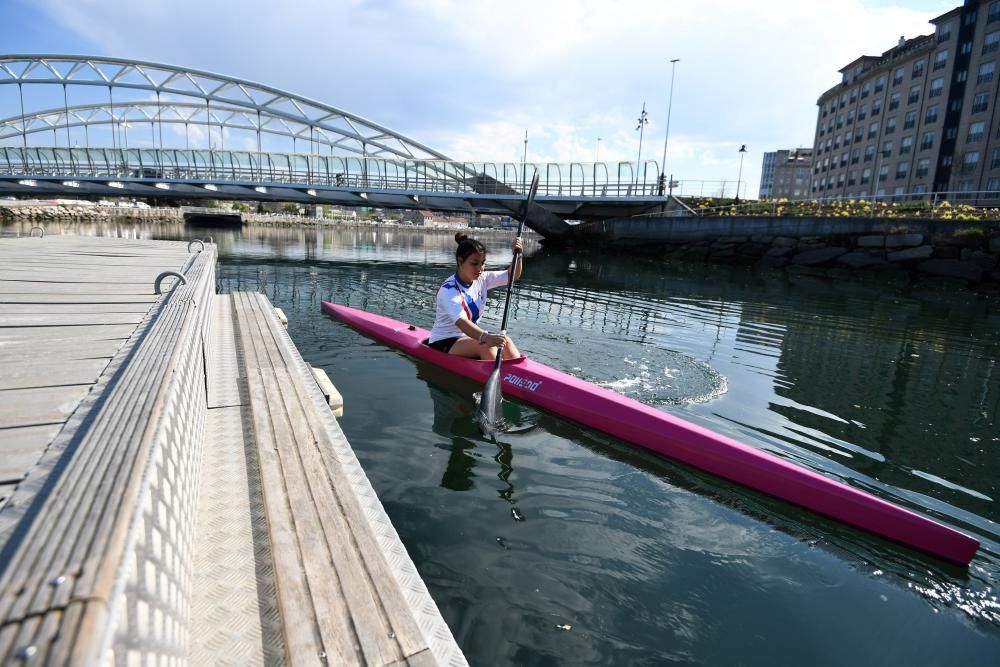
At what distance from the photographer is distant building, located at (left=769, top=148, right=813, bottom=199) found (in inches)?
5699

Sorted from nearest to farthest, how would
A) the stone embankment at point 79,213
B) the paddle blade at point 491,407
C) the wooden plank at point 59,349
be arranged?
the wooden plank at point 59,349 → the paddle blade at point 491,407 → the stone embankment at point 79,213

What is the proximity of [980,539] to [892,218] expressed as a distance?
1112 inches

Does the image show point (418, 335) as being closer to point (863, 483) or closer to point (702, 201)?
point (863, 483)

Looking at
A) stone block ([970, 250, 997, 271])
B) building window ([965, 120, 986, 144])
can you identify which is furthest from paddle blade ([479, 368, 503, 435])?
building window ([965, 120, 986, 144])

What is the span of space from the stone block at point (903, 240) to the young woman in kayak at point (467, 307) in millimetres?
26722

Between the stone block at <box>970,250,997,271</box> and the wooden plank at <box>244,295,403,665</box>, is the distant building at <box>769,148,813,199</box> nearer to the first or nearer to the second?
the stone block at <box>970,250,997,271</box>

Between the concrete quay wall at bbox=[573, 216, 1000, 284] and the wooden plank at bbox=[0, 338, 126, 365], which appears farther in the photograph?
the concrete quay wall at bbox=[573, 216, 1000, 284]

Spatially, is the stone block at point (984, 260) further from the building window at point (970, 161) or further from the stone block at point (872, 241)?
the building window at point (970, 161)

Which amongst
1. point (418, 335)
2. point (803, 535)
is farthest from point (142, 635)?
point (418, 335)

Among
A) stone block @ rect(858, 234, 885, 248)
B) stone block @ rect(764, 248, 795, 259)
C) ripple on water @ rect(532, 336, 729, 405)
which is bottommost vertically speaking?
ripple on water @ rect(532, 336, 729, 405)

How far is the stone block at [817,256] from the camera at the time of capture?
2741 centimetres

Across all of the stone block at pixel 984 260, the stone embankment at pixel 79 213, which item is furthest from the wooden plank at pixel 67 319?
the stone embankment at pixel 79 213

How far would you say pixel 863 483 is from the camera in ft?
16.7

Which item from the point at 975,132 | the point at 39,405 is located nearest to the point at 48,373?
the point at 39,405
